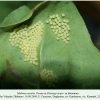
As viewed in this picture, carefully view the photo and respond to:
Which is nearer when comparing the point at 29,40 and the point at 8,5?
the point at 29,40

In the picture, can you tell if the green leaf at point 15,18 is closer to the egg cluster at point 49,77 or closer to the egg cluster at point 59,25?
the egg cluster at point 59,25

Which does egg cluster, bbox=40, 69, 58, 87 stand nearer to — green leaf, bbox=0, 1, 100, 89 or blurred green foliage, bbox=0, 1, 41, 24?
green leaf, bbox=0, 1, 100, 89

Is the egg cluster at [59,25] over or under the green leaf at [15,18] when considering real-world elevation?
under

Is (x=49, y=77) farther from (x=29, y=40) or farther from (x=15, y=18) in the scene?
(x=15, y=18)

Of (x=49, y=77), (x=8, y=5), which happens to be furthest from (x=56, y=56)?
(x=8, y=5)

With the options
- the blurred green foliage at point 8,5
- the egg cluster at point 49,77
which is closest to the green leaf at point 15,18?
the egg cluster at point 49,77

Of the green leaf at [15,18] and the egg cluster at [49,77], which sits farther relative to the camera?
the egg cluster at [49,77]

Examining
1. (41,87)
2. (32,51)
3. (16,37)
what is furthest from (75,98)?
(16,37)
